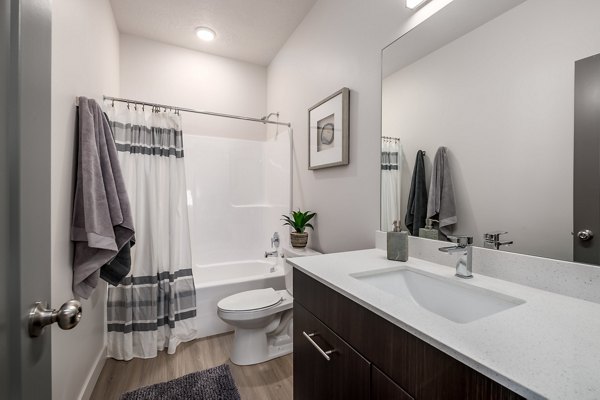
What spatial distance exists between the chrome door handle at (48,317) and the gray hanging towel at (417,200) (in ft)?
4.13

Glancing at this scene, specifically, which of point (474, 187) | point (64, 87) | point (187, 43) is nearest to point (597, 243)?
point (474, 187)

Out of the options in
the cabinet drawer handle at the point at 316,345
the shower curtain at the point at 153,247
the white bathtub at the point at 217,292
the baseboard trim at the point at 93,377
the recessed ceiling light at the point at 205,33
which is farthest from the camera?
the recessed ceiling light at the point at 205,33

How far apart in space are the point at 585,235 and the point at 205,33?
2.94 metres

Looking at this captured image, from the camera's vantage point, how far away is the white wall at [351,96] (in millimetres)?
1500

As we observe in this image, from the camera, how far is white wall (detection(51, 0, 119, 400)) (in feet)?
3.75

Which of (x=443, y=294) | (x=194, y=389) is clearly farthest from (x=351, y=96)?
(x=194, y=389)

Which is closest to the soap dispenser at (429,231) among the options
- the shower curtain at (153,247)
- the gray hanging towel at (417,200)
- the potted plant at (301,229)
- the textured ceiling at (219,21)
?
the gray hanging towel at (417,200)

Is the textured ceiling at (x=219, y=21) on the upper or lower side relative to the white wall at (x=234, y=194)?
upper

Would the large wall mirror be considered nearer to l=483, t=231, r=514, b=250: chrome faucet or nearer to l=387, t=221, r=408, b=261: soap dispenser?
l=483, t=231, r=514, b=250: chrome faucet

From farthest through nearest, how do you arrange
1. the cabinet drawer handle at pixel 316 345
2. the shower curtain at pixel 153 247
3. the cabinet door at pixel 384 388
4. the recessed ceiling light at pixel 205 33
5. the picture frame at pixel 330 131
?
the recessed ceiling light at pixel 205 33
the shower curtain at pixel 153 247
the picture frame at pixel 330 131
the cabinet drawer handle at pixel 316 345
the cabinet door at pixel 384 388

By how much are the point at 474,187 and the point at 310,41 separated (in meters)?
1.77

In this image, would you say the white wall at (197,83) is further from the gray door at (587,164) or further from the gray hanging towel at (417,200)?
the gray door at (587,164)

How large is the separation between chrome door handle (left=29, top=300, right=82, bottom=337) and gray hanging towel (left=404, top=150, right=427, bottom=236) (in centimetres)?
126

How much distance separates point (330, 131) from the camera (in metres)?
1.88
